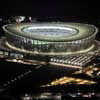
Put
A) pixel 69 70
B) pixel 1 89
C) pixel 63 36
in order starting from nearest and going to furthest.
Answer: pixel 1 89 → pixel 69 70 → pixel 63 36

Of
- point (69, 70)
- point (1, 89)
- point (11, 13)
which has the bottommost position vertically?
point (69, 70)

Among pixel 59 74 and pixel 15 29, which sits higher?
pixel 15 29

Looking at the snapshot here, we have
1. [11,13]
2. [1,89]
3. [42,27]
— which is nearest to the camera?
[11,13]

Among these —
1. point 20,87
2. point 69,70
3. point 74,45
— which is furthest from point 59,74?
point 74,45

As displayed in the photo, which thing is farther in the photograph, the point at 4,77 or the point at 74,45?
the point at 74,45

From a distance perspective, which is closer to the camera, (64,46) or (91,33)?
(64,46)

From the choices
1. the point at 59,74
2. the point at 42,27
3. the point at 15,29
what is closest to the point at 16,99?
the point at 59,74

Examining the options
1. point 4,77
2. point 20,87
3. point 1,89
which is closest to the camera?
point 1,89

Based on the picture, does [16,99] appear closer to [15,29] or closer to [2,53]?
[2,53]

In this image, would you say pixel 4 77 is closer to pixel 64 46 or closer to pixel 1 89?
pixel 1 89
